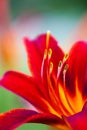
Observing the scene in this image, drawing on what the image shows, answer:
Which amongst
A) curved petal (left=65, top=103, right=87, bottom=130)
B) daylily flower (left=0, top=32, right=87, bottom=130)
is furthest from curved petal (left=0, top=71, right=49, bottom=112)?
curved petal (left=65, top=103, right=87, bottom=130)

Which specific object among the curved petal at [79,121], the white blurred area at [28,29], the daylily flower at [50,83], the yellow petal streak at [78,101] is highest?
the white blurred area at [28,29]

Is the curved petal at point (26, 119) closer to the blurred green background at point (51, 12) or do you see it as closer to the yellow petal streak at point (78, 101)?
the yellow petal streak at point (78, 101)

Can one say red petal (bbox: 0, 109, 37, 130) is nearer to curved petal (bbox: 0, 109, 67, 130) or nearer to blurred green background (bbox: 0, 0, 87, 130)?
curved petal (bbox: 0, 109, 67, 130)

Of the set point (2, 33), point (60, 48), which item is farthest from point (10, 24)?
point (60, 48)

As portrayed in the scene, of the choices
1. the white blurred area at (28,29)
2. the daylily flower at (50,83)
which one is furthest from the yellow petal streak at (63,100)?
the white blurred area at (28,29)

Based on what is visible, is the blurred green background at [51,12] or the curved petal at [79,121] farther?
the blurred green background at [51,12]

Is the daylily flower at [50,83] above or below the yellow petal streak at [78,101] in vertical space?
above

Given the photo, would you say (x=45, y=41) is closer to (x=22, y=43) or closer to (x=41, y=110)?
(x=22, y=43)
